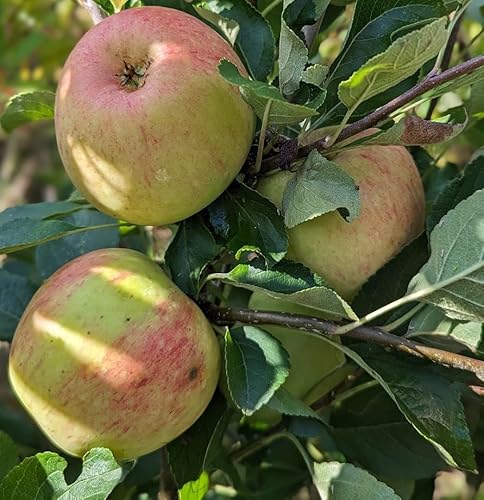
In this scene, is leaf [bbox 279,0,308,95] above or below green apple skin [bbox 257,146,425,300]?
above

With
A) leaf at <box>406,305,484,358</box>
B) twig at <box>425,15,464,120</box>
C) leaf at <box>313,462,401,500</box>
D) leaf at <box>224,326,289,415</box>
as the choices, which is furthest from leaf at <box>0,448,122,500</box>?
twig at <box>425,15,464,120</box>

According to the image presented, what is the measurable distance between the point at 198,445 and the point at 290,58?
46 centimetres

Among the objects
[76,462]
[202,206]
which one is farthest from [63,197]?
[202,206]

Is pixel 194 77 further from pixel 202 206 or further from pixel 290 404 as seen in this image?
pixel 290 404

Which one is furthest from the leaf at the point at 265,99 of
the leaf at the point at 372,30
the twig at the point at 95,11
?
the twig at the point at 95,11

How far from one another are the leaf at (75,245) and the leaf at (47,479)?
0.42 metres

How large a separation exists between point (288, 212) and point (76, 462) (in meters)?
0.55

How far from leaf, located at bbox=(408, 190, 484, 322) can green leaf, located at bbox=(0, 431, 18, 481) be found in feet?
1.78

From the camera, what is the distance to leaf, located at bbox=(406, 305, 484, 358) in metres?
0.86

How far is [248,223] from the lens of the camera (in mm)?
896

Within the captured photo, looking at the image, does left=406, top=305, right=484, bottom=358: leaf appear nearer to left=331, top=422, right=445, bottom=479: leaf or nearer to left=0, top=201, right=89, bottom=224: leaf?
left=331, top=422, right=445, bottom=479: leaf

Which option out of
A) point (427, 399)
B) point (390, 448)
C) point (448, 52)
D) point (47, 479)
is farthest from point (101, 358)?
point (448, 52)

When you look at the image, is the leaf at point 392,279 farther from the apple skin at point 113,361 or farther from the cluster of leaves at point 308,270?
the apple skin at point 113,361

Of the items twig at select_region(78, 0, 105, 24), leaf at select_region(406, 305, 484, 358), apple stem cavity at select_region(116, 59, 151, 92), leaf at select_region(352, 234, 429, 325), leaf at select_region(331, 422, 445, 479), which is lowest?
leaf at select_region(331, 422, 445, 479)
